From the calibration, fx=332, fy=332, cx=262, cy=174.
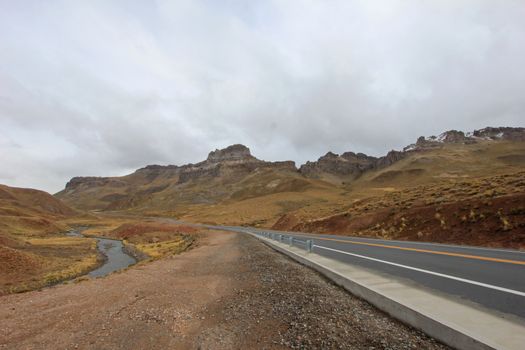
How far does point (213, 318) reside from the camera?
318 inches

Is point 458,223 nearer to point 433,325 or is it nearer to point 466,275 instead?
point 466,275

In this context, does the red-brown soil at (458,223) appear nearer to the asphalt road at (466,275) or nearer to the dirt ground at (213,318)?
the asphalt road at (466,275)

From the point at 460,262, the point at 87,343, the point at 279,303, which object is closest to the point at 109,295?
the point at 87,343

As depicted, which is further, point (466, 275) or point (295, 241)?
point (295, 241)

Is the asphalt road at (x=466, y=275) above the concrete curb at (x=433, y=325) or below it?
above

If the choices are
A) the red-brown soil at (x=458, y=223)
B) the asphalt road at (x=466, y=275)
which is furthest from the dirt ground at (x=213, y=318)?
the red-brown soil at (x=458, y=223)

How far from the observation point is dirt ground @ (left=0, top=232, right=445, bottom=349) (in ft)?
19.9

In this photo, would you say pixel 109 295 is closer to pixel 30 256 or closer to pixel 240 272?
pixel 240 272

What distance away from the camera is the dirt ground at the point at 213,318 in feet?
19.9

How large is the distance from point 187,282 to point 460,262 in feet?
33.6

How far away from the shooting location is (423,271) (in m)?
10.4

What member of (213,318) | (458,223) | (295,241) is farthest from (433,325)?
(458,223)

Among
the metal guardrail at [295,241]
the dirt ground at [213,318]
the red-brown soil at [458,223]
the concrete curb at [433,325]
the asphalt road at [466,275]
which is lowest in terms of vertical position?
the dirt ground at [213,318]

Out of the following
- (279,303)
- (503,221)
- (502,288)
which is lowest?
(279,303)
